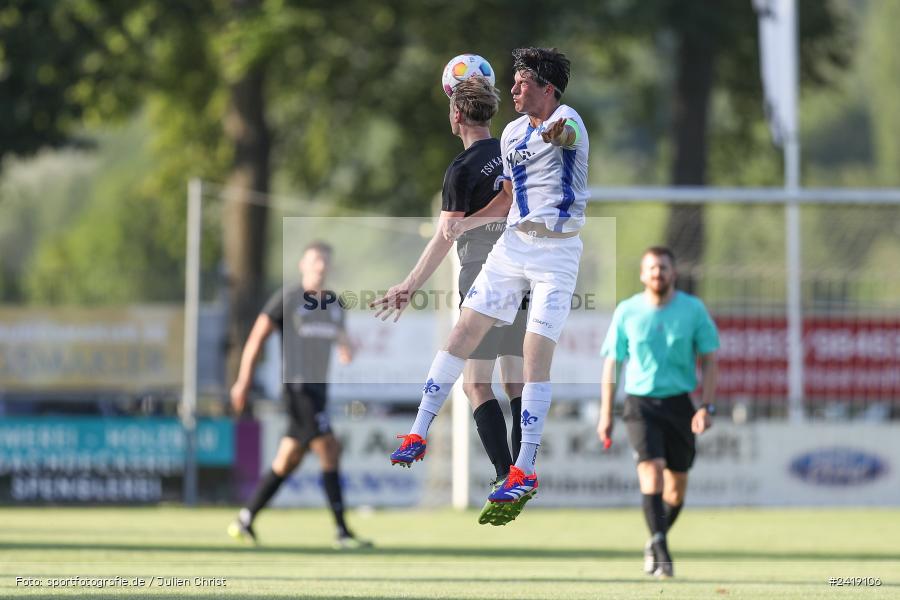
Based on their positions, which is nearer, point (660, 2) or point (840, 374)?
point (840, 374)

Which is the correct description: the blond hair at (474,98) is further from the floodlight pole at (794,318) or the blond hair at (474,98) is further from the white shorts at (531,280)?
the floodlight pole at (794,318)

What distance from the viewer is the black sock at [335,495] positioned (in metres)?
13.7

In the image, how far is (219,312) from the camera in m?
19.7

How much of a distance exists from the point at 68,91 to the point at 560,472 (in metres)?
10.3

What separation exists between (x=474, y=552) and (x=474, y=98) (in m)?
5.62

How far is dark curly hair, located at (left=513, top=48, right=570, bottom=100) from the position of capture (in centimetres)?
875

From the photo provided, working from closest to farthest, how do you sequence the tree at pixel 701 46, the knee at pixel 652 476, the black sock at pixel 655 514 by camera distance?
the black sock at pixel 655 514 < the knee at pixel 652 476 < the tree at pixel 701 46

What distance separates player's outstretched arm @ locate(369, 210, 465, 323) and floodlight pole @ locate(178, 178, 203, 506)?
35.4ft

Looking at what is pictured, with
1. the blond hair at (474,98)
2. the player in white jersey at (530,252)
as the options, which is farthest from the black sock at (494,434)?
the blond hair at (474,98)

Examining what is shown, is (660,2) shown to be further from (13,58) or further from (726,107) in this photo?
(13,58)

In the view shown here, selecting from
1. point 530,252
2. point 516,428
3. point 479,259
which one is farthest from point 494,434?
point 530,252

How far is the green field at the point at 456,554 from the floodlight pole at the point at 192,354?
560 mm

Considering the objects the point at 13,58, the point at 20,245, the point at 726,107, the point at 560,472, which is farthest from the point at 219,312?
the point at 20,245

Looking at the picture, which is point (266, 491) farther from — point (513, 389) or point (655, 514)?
point (513, 389)
